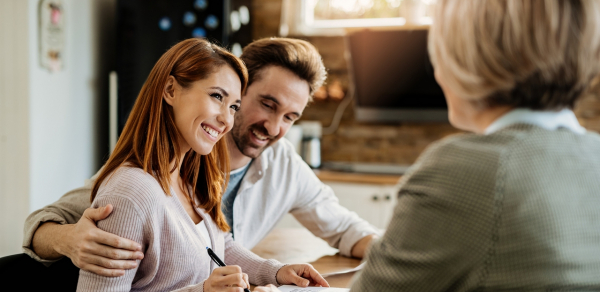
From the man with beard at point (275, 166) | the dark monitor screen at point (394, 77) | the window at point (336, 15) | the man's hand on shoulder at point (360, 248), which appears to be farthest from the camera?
the window at point (336, 15)

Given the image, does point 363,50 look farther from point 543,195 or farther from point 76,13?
point 543,195

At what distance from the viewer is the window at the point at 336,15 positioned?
339 cm

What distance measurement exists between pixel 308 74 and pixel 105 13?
6.47 ft

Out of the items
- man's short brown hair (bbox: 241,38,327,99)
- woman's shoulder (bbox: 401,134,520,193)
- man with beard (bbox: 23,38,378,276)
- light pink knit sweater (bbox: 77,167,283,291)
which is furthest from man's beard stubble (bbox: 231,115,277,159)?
woman's shoulder (bbox: 401,134,520,193)

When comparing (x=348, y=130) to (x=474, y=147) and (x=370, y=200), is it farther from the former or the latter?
(x=474, y=147)

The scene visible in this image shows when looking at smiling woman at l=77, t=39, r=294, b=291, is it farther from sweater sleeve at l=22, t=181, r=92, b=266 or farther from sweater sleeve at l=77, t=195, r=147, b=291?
sweater sleeve at l=22, t=181, r=92, b=266

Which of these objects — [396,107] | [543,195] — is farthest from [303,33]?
[543,195]

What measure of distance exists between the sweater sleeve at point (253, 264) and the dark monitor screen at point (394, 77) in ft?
6.83

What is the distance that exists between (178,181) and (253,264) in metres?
0.27

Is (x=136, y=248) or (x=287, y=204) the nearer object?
(x=136, y=248)

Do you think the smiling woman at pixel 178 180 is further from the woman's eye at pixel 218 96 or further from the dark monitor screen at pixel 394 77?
the dark monitor screen at pixel 394 77

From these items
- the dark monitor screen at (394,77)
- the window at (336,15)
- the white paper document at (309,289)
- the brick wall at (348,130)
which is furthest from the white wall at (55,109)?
the white paper document at (309,289)

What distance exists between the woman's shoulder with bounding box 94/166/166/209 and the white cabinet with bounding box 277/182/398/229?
1.96 metres

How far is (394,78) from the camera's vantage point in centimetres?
319
